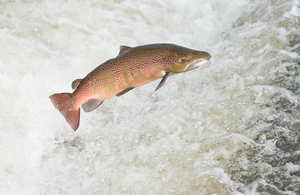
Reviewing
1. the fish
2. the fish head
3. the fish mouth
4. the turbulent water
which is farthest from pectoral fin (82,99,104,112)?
the turbulent water

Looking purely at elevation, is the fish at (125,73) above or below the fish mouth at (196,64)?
above

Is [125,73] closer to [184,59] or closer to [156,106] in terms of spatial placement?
[184,59]

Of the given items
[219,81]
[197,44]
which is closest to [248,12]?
[197,44]

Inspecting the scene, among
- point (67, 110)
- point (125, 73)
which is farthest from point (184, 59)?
point (67, 110)

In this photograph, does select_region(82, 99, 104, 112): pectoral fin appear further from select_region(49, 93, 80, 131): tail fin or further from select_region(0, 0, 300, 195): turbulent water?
select_region(0, 0, 300, 195): turbulent water

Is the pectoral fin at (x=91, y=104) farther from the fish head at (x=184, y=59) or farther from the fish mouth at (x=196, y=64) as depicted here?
the fish mouth at (x=196, y=64)

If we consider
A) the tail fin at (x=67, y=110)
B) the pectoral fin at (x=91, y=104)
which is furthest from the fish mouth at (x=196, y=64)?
the tail fin at (x=67, y=110)

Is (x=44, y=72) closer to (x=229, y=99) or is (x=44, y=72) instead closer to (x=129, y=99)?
(x=129, y=99)
